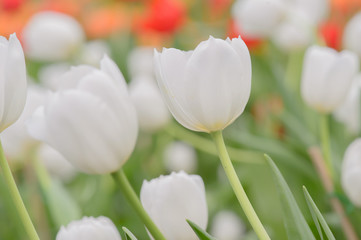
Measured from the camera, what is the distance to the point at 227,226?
2.39ft

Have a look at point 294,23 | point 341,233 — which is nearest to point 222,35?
point 294,23

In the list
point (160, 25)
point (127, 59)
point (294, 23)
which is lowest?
point (127, 59)

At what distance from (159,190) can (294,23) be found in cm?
47

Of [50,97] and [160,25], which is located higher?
[50,97]

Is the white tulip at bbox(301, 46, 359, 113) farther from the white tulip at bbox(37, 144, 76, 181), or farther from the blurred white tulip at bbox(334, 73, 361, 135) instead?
the white tulip at bbox(37, 144, 76, 181)

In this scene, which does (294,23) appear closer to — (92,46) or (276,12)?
(276,12)

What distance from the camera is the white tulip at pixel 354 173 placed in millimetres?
406

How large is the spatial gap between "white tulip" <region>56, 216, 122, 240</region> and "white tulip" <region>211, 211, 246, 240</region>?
39cm

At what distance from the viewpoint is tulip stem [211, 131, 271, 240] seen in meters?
0.31

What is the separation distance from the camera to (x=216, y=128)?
0.33 m

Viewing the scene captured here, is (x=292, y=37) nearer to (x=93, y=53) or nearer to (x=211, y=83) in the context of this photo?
(x=93, y=53)

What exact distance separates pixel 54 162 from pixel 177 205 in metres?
0.54

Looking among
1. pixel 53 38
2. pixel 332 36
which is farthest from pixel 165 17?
pixel 332 36

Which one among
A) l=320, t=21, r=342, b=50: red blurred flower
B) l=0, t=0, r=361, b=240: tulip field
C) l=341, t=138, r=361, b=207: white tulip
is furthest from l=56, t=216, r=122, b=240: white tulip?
l=320, t=21, r=342, b=50: red blurred flower
